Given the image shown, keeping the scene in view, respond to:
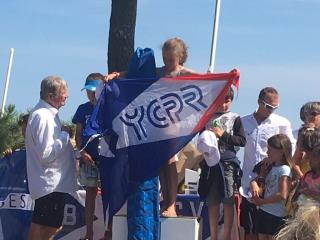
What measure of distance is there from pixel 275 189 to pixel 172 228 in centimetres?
101

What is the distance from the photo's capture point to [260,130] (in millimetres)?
7141

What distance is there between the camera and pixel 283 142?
21.4ft

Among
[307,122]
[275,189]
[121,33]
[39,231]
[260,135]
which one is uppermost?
[121,33]

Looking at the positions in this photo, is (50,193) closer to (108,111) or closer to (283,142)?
(108,111)

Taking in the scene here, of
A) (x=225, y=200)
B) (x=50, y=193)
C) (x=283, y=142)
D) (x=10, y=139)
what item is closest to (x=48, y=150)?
(x=50, y=193)

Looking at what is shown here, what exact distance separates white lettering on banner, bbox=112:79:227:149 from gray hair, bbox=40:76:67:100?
0.78m

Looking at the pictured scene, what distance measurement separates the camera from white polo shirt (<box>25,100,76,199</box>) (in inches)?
264

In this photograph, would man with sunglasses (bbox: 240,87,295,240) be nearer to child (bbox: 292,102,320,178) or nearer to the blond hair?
child (bbox: 292,102,320,178)

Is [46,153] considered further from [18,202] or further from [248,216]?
[248,216]

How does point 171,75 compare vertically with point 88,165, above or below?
above

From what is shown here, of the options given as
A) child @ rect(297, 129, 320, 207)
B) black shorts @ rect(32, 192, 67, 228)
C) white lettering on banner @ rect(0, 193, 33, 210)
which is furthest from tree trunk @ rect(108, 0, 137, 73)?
child @ rect(297, 129, 320, 207)

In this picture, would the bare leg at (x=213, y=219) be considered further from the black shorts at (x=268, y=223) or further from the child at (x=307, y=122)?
the child at (x=307, y=122)

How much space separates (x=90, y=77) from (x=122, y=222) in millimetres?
1649

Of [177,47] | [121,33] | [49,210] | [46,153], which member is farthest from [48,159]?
[121,33]
